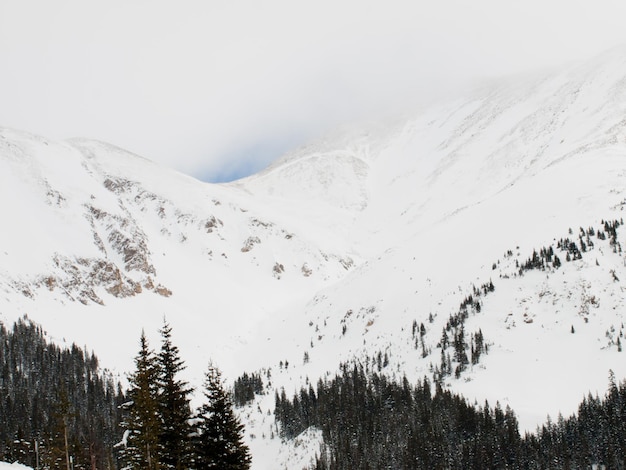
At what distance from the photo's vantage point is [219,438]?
22.7m

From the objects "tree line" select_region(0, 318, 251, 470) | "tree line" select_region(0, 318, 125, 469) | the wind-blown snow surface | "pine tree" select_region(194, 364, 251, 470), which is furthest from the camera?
"tree line" select_region(0, 318, 125, 469)

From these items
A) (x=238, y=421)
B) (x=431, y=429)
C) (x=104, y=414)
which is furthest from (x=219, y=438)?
(x=104, y=414)

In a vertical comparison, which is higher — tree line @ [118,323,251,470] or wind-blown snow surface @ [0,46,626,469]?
wind-blown snow surface @ [0,46,626,469]

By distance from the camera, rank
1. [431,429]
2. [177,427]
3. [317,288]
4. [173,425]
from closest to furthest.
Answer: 1. [177,427]
2. [173,425]
3. [431,429]
4. [317,288]

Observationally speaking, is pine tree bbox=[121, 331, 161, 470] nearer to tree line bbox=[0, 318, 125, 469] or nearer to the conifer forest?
the conifer forest

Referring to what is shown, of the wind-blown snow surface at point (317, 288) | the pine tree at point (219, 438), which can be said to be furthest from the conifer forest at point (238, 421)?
the wind-blown snow surface at point (317, 288)

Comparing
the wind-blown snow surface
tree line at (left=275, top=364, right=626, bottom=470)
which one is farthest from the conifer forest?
the wind-blown snow surface

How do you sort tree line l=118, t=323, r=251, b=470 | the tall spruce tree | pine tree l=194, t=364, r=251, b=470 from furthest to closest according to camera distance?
the tall spruce tree < tree line l=118, t=323, r=251, b=470 < pine tree l=194, t=364, r=251, b=470

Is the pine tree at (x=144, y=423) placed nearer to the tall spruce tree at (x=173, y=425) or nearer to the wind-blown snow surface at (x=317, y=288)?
the tall spruce tree at (x=173, y=425)

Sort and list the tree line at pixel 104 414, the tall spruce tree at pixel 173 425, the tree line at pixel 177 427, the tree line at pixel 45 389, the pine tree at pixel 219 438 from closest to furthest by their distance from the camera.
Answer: the pine tree at pixel 219 438 < the tree line at pixel 177 427 < the tree line at pixel 104 414 < the tall spruce tree at pixel 173 425 < the tree line at pixel 45 389

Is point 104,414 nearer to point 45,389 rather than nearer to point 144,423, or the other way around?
point 45,389

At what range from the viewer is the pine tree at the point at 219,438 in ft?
73.5

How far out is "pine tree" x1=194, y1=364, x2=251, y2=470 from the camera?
22391 millimetres

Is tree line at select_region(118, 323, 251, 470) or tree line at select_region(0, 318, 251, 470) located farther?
tree line at select_region(0, 318, 251, 470)
